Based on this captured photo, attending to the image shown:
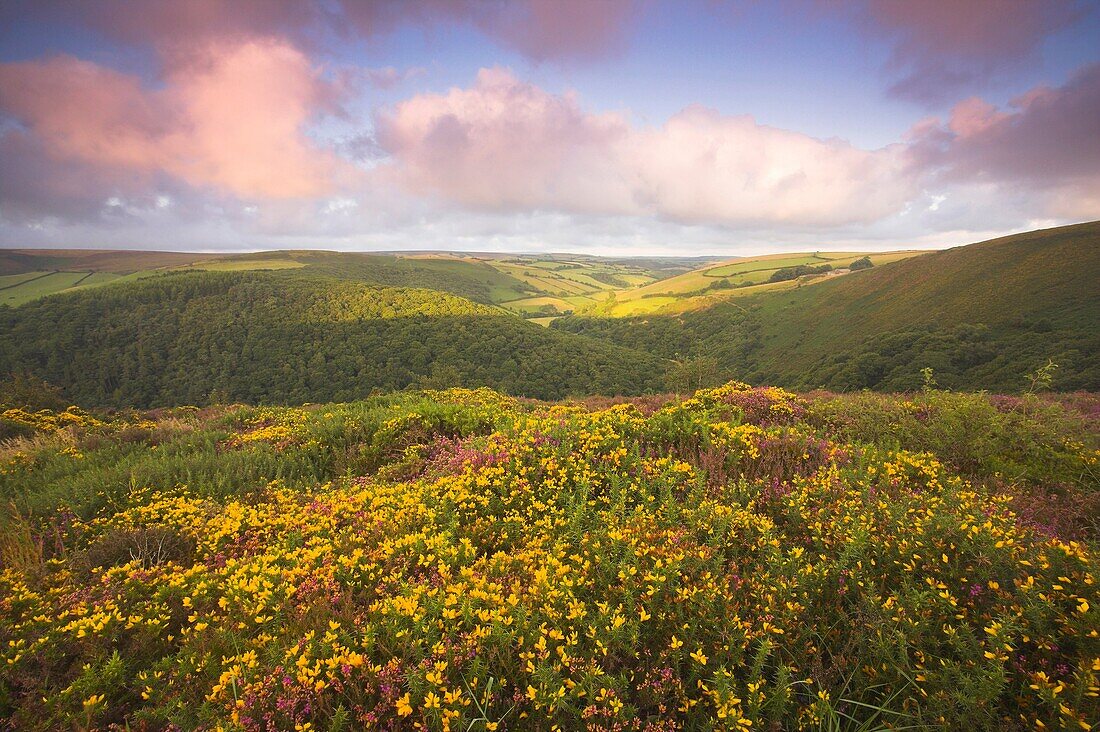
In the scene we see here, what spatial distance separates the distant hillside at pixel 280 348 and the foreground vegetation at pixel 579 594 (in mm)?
73524

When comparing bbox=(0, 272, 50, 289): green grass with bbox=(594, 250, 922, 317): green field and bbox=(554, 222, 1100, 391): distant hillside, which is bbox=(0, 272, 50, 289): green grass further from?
bbox=(554, 222, 1100, 391): distant hillside

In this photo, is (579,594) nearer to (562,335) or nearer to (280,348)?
(562,335)

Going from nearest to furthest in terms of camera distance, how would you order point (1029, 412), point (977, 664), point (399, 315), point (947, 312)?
point (977, 664)
point (1029, 412)
point (947, 312)
point (399, 315)

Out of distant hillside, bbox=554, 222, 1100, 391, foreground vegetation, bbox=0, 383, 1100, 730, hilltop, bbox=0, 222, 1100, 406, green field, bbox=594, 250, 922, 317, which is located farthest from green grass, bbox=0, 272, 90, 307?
distant hillside, bbox=554, 222, 1100, 391

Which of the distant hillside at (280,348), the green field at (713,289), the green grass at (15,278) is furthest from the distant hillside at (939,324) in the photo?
the green grass at (15,278)

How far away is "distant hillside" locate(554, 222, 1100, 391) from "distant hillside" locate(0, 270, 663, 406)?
101 feet

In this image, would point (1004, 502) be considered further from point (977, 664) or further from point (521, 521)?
point (521, 521)

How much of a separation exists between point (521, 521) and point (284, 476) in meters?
5.30

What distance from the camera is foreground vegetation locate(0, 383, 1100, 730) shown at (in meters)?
2.77

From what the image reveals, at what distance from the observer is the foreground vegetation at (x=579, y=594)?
2.77 meters

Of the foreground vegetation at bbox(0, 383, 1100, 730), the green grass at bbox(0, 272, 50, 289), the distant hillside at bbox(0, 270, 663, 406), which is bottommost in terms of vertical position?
the distant hillside at bbox(0, 270, 663, 406)

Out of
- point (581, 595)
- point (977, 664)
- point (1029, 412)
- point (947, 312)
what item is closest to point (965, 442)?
point (1029, 412)

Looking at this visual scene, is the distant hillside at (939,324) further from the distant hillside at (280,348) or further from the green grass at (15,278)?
the green grass at (15,278)

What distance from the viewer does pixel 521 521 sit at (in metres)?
4.82
